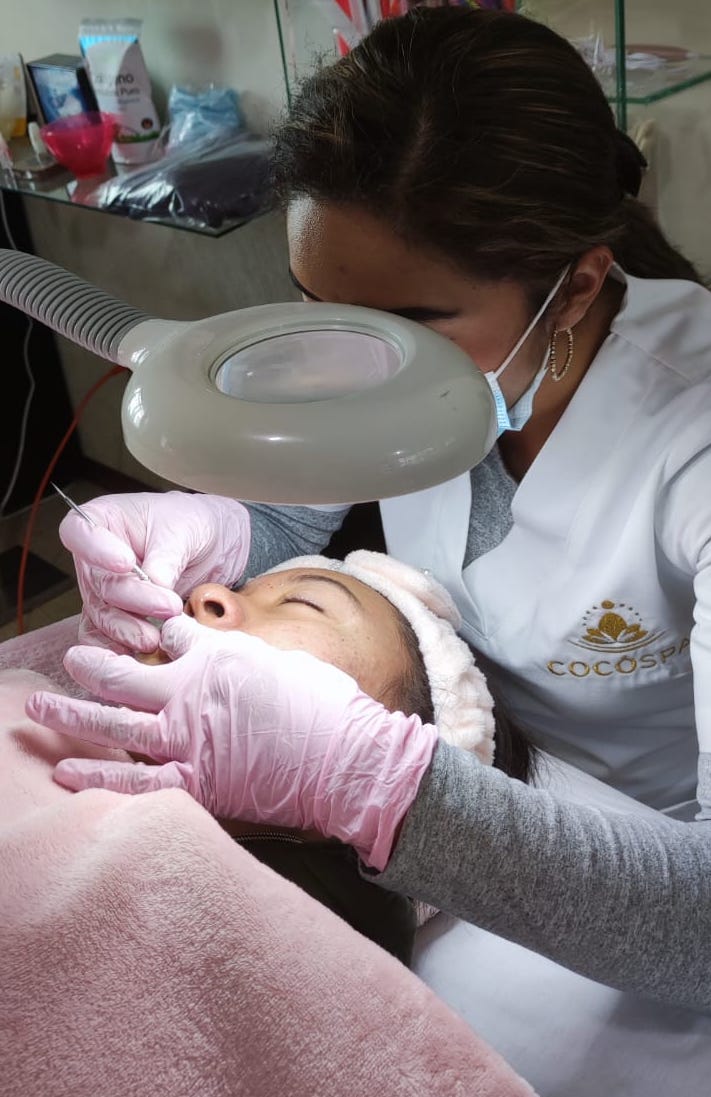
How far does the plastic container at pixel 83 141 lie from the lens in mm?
2105

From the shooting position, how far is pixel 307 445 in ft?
1.98

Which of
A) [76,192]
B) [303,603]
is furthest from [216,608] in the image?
[76,192]

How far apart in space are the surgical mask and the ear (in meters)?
0.02

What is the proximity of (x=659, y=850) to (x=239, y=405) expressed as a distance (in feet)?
1.94

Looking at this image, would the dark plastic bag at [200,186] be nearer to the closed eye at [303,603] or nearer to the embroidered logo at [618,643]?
the closed eye at [303,603]

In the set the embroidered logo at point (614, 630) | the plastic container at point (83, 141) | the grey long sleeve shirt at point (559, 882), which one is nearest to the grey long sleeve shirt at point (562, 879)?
the grey long sleeve shirt at point (559, 882)

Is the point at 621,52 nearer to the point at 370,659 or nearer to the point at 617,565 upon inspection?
the point at 617,565

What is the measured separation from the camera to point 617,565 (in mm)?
1191

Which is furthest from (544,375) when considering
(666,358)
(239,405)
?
(239,405)

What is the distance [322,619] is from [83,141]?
4.52 feet

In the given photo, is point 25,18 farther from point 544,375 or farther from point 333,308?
point 333,308

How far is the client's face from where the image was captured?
1.18 m

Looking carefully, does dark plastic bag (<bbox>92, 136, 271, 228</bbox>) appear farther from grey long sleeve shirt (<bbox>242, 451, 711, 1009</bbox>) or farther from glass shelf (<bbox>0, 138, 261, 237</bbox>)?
grey long sleeve shirt (<bbox>242, 451, 711, 1009</bbox>)

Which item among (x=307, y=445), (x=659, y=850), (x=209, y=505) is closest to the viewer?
(x=307, y=445)
